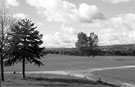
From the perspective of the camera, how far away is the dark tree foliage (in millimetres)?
106688

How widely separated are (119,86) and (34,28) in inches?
525

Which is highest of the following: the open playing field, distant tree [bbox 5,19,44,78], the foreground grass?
distant tree [bbox 5,19,44,78]

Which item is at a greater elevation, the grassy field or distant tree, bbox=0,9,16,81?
distant tree, bbox=0,9,16,81

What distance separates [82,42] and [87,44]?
345cm

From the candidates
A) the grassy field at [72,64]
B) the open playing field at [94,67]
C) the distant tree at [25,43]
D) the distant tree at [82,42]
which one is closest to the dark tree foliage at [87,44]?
the distant tree at [82,42]

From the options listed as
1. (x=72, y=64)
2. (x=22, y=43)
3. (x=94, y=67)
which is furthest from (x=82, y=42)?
(x=22, y=43)

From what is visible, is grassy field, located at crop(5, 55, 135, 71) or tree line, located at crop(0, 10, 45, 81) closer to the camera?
tree line, located at crop(0, 10, 45, 81)

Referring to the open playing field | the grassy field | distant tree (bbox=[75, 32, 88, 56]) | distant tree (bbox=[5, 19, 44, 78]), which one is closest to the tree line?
distant tree (bbox=[5, 19, 44, 78])

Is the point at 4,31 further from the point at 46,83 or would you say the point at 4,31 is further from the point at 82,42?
the point at 82,42

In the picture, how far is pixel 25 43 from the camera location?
27766mm

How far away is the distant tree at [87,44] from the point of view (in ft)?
350

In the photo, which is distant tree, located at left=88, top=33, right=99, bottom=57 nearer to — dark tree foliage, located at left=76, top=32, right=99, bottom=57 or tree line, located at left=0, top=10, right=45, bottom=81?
dark tree foliage, located at left=76, top=32, right=99, bottom=57

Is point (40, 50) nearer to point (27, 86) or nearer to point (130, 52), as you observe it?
point (27, 86)

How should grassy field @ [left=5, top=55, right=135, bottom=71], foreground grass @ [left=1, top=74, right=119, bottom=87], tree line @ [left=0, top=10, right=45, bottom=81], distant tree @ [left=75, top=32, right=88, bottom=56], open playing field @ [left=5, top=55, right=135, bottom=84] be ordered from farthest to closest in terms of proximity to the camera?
distant tree @ [left=75, top=32, right=88, bottom=56] → grassy field @ [left=5, top=55, right=135, bottom=71] → open playing field @ [left=5, top=55, right=135, bottom=84] → tree line @ [left=0, top=10, right=45, bottom=81] → foreground grass @ [left=1, top=74, right=119, bottom=87]
